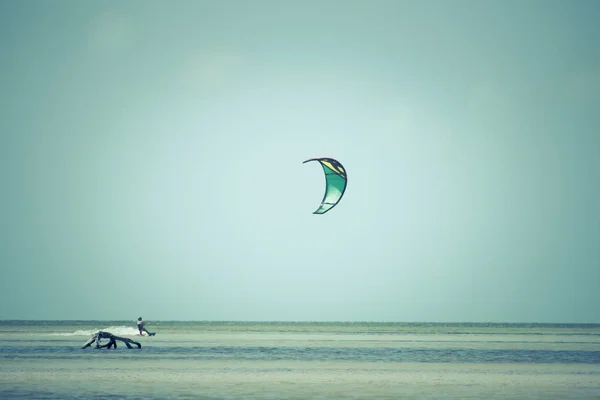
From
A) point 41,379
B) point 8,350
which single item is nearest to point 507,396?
point 41,379

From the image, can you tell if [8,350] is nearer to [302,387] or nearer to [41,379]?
[41,379]

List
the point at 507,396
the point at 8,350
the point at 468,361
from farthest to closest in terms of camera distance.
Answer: the point at 8,350 → the point at 468,361 → the point at 507,396

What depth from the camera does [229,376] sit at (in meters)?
22.9

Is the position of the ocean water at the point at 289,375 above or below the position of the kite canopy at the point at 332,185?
below

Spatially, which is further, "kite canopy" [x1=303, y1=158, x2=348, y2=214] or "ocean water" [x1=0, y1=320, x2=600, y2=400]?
"kite canopy" [x1=303, y1=158, x2=348, y2=214]

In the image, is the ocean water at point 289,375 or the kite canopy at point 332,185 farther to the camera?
the kite canopy at point 332,185

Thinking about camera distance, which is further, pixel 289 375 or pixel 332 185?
pixel 332 185

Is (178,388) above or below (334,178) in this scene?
below

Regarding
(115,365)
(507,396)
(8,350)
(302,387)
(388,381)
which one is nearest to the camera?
(507,396)

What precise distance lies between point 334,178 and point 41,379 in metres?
17.4

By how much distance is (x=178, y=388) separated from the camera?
64.0ft

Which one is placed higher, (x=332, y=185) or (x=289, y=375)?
(x=332, y=185)

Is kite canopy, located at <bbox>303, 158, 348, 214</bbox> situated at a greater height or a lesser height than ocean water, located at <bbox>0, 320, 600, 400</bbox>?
greater

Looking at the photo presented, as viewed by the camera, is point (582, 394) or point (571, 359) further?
point (571, 359)
